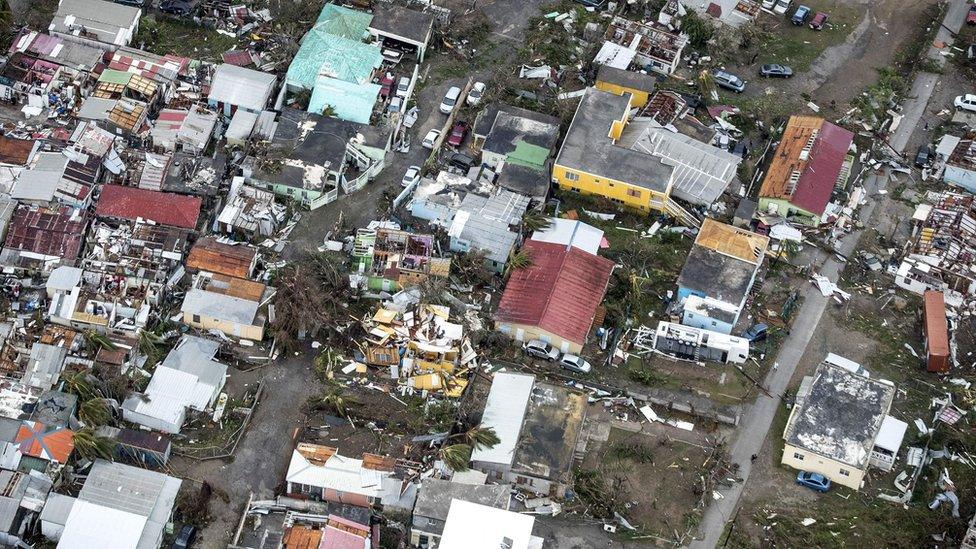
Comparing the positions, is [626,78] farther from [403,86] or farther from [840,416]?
[840,416]

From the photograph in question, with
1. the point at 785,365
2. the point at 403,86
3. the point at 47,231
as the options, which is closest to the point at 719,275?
the point at 785,365

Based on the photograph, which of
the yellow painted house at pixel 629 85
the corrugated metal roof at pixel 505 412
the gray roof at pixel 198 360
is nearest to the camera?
the corrugated metal roof at pixel 505 412

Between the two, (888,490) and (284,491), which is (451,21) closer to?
(284,491)

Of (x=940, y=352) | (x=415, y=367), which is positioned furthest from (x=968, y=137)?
(x=415, y=367)

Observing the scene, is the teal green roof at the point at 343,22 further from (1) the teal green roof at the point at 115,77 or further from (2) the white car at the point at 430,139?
(1) the teal green roof at the point at 115,77

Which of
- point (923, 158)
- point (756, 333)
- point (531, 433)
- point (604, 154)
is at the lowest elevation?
point (531, 433)

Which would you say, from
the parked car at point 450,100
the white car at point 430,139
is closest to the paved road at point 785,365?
the white car at point 430,139
